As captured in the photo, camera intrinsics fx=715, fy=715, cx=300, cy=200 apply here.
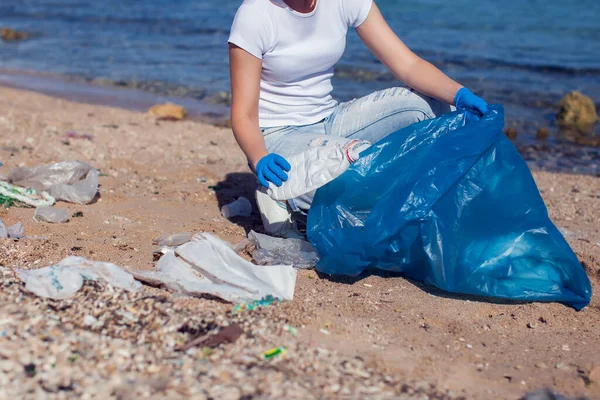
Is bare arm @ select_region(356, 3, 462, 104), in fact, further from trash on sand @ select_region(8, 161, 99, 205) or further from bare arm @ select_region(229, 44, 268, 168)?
trash on sand @ select_region(8, 161, 99, 205)

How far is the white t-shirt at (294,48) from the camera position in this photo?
322 centimetres

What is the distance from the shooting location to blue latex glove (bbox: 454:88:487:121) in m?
3.20

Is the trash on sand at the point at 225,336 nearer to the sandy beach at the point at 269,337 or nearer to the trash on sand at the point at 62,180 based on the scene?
the sandy beach at the point at 269,337

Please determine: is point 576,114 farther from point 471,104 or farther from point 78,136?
point 78,136

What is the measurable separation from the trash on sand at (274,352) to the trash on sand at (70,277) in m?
0.66

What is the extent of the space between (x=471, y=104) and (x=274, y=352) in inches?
61.7

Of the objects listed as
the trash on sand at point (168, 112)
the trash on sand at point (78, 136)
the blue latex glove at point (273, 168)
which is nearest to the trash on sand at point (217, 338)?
the blue latex glove at point (273, 168)

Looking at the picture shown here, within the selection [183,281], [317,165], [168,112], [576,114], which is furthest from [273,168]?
[576,114]

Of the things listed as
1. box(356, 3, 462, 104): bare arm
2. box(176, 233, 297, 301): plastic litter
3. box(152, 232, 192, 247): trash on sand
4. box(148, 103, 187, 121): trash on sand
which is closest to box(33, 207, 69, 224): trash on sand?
box(152, 232, 192, 247): trash on sand

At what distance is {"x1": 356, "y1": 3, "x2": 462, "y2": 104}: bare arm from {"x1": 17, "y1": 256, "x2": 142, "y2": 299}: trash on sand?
1675 mm

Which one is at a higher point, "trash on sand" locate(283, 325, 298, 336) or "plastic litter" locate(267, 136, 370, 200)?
"plastic litter" locate(267, 136, 370, 200)

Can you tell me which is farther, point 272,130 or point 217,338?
point 272,130

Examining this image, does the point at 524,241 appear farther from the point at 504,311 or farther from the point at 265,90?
the point at 265,90

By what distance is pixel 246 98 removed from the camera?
3.25 meters
